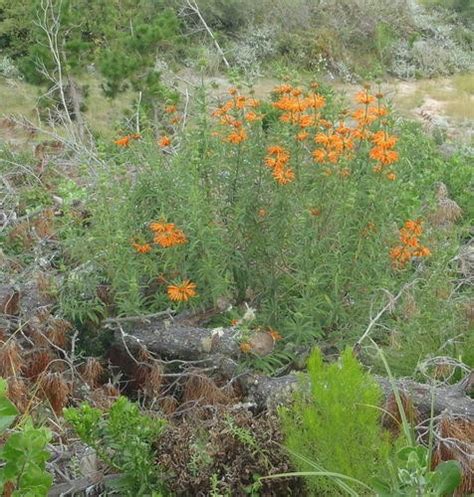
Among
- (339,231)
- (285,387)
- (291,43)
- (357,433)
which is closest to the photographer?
(357,433)

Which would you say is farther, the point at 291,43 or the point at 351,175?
the point at 291,43

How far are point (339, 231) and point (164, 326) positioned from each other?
0.92 m

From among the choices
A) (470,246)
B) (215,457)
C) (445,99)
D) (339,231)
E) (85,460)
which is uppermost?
(339,231)

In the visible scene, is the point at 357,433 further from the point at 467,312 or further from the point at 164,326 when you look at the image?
the point at 467,312

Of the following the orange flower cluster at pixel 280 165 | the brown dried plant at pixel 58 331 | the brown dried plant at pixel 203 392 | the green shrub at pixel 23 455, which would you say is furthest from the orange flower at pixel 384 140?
the green shrub at pixel 23 455

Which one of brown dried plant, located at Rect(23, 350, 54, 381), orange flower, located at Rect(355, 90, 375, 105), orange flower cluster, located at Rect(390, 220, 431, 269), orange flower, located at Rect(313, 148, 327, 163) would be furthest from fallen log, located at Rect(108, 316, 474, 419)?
orange flower, located at Rect(355, 90, 375, 105)

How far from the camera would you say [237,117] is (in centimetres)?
337

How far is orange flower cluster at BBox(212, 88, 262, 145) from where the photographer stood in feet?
10.7

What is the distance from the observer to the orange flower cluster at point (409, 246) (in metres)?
3.40

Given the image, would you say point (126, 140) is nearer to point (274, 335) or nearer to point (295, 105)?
point (295, 105)

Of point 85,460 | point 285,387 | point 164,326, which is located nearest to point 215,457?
point 85,460

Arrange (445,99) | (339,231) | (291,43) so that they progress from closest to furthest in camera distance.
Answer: (339,231) → (445,99) → (291,43)

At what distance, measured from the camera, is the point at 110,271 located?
137 inches

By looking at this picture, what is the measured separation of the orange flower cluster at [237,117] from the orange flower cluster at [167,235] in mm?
467
